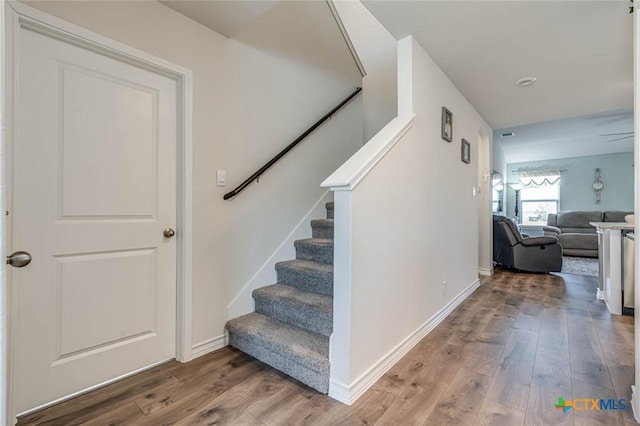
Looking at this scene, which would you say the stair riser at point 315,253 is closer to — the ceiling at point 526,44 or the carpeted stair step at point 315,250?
the carpeted stair step at point 315,250

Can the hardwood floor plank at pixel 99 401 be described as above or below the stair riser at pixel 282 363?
below

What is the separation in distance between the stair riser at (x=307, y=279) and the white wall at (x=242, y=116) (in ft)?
0.44

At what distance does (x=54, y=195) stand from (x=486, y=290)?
4.09 meters

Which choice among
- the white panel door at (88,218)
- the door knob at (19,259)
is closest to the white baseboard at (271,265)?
the white panel door at (88,218)

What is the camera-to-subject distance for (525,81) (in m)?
2.81

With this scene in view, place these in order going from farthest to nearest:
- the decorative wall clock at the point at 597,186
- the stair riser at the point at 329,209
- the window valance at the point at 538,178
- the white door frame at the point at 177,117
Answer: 1. the window valance at the point at 538,178
2. the decorative wall clock at the point at 597,186
3. the stair riser at the point at 329,209
4. the white door frame at the point at 177,117

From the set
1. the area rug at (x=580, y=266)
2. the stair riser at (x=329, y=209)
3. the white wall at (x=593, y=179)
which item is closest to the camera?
the stair riser at (x=329, y=209)

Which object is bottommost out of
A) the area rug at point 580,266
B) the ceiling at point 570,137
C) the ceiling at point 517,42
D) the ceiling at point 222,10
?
the area rug at point 580,266

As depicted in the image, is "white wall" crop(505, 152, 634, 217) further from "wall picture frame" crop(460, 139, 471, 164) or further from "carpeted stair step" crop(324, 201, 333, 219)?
"carpeted stair step" crop(324, 201, 333, 219)

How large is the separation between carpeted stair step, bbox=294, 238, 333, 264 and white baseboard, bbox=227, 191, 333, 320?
0.08 meters

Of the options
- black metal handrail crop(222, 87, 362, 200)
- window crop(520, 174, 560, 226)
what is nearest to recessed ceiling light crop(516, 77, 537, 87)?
black metal handrail crop(222, 87, 362, 200)

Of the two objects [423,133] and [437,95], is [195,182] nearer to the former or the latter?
[423,133]

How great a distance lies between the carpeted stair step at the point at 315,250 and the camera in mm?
2365

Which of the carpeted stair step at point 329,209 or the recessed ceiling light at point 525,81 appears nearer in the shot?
the recessed ceiling light at point 525,81
